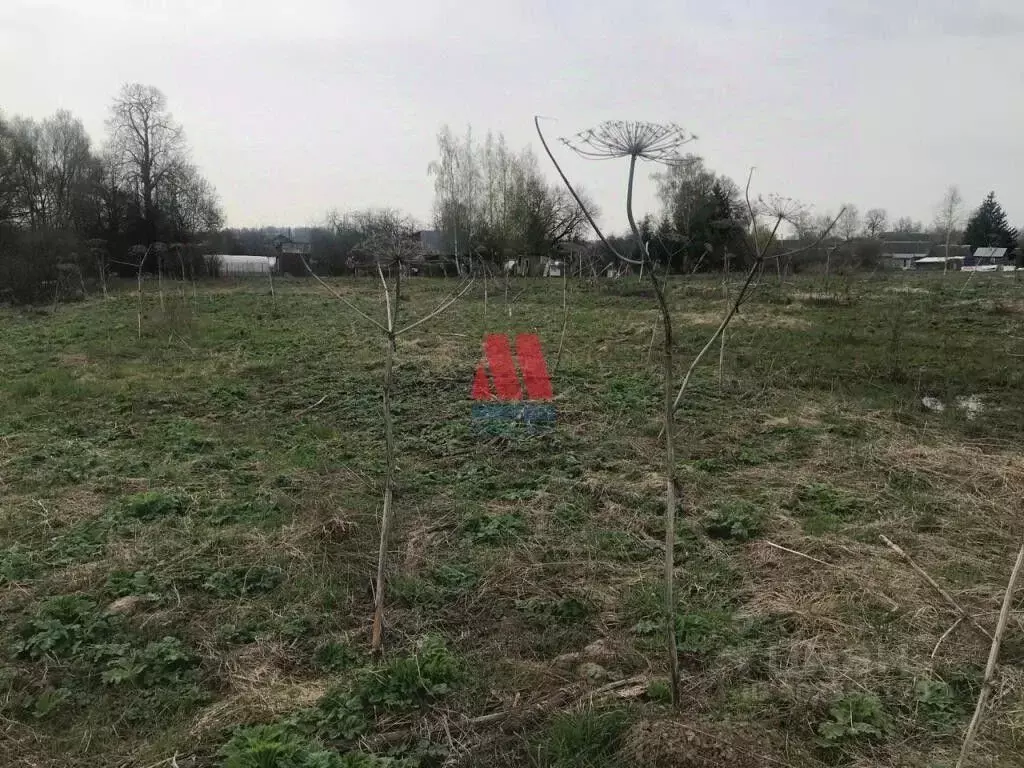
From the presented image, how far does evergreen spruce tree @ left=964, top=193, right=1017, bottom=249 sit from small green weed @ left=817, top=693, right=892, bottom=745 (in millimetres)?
39048

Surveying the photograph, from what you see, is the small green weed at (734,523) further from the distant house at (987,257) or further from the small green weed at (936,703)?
the distant house at (987,257)

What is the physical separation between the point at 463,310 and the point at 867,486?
38.7ft

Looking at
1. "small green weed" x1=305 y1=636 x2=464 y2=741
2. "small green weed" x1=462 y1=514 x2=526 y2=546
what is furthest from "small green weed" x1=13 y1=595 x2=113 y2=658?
"small green weed" x1=462 y1=514 x2=526 y2=546

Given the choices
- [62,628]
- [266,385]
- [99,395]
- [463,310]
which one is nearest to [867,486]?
[62,628]

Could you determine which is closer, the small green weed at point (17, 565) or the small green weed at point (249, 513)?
the small green weed at point (17, 565)

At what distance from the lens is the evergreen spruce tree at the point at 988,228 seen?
113 feet

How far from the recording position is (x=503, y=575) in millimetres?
3186

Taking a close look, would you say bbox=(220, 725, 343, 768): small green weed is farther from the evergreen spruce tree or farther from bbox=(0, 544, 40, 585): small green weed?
the evergreen spruce tree

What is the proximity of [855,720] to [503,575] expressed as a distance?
5.25ft

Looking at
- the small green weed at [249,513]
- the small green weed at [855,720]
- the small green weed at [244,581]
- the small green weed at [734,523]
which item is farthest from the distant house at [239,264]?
the small green weed at [855,720]

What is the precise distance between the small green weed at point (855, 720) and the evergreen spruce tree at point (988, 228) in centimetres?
3905

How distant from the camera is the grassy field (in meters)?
2.14

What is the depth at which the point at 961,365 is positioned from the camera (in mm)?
8031

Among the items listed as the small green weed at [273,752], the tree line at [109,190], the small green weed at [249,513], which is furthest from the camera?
the tree line at [109,190]
